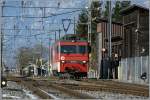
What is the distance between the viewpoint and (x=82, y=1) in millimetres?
58062

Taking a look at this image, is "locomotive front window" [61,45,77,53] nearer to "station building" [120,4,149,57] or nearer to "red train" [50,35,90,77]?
"red train" [50,35,90,77]

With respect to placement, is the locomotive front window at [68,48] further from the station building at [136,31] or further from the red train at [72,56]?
the station building at [136,31]

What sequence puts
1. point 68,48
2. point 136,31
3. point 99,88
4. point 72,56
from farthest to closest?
point 136,31, point 68,48, point 72,56, point 99,88

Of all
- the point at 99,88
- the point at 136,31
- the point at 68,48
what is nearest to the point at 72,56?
the point at 68,48

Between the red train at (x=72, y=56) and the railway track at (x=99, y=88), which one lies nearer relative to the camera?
the railway track at (x=99, y=88)

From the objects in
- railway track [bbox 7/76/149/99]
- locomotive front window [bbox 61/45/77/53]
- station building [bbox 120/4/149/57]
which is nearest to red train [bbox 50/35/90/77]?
locomotive front window [bbox 61/45/77/53]

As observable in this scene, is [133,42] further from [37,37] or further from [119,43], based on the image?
[37,37]

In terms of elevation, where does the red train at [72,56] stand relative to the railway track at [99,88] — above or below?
above


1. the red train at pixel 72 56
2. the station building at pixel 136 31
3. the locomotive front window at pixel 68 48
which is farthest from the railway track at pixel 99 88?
the station building at pixel 136 31

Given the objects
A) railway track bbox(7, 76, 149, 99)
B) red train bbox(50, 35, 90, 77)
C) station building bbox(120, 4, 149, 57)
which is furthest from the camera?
station building bbox(120, 4, 149, 57)

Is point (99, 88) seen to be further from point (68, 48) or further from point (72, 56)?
point (68, 48)

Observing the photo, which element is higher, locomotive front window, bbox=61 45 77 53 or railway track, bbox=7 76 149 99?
locomotive front window, bbox=61 45 77 53

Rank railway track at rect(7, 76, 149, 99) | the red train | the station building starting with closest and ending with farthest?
railway track at rect(7, 76, 149, 99), the red train, the station building

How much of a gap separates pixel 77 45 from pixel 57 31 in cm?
3395
